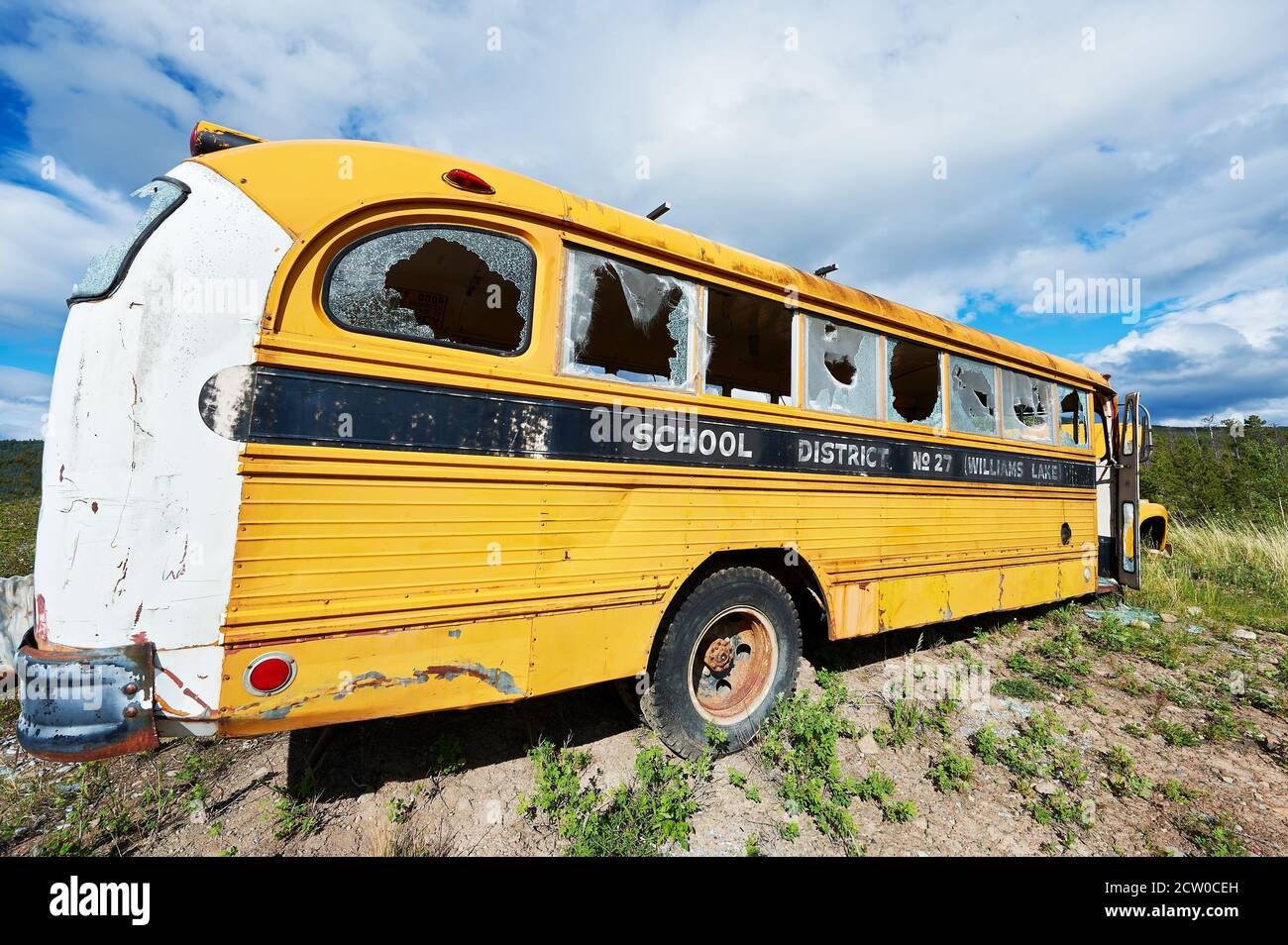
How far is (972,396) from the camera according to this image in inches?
169

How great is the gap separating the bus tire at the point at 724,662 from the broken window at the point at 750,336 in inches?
44.7

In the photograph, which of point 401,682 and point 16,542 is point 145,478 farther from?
point 16,542

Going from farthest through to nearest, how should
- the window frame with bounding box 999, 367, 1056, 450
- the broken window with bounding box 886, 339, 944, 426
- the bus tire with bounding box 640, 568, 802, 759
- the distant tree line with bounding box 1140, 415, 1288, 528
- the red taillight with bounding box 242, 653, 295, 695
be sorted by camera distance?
the distant tree line with bounding box 1140, 415, 1288, 528 → the window frame with bounding box 999, 367, 1056, 450 → the broken window with bounding box 886, 339, 944, 426 → the bus tire with bounding box 640, 568, 802, 759 → the red taillight with bounding box 242, 653, 295, 695

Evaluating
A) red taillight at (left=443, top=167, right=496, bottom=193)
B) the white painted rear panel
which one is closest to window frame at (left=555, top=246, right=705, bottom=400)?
red taillight at (left=443, top=167, right=496, bottom=193)

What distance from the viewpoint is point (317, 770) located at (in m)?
2.62

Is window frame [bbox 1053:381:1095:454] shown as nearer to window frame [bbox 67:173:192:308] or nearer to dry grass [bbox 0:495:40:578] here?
window frame [bbox 67:173:192:308]

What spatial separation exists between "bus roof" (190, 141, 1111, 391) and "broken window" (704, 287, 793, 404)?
5.6 inches

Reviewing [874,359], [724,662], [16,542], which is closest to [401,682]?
[724,662]

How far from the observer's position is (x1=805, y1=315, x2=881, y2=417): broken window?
3262 millimetres

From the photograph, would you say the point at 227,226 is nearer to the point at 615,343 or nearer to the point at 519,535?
the point at 519,535

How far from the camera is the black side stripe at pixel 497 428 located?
1843 mm

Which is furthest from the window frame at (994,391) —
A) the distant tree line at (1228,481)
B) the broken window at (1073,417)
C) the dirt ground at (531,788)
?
the distant tree line at (1228,481)

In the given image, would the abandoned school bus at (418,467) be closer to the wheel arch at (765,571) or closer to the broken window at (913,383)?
the wheel arch at (765,571)
